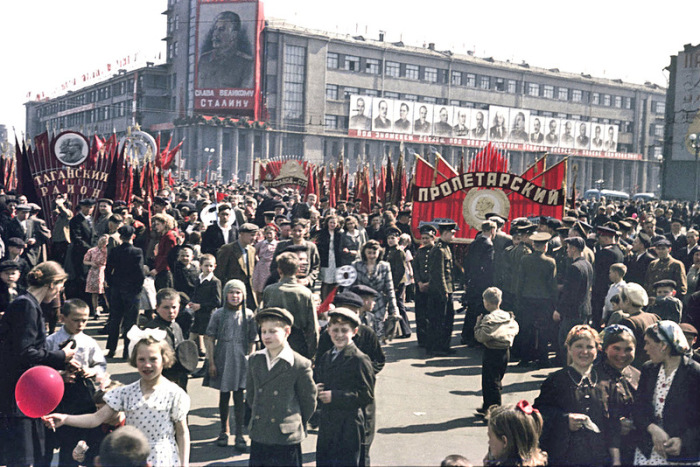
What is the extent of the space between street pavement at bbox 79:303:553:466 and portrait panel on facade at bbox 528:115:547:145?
225ft

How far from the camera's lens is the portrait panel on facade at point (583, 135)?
80188 mm

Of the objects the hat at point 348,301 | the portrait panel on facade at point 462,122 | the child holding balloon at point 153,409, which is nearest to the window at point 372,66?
the portrait panel on facade at point 462,122

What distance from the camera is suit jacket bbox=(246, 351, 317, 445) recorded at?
494 cm

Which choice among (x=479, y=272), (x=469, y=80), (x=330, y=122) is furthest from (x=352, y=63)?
(x=479, y=272)

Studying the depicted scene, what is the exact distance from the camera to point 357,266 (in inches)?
369

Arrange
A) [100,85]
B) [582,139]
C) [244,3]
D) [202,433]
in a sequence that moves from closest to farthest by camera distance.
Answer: [202,433]
[244,3]
[582,139]
[100,85]

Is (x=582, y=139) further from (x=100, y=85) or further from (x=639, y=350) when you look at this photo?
(x=639, y=350)

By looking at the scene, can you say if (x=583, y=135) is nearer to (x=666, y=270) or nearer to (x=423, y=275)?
(x=423, y=275)

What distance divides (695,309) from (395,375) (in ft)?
11.9

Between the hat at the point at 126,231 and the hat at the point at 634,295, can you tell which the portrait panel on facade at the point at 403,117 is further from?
the hat at the point at 634,295

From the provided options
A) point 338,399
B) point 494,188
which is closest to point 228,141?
point 494,188

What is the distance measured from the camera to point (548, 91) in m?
82.1

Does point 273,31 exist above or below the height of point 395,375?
above

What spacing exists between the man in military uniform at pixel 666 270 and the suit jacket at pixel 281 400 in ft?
20.1
